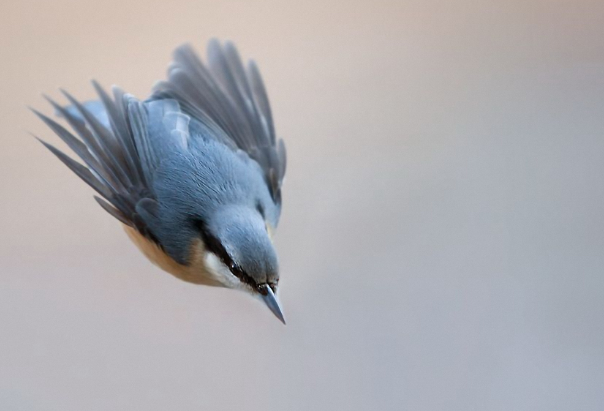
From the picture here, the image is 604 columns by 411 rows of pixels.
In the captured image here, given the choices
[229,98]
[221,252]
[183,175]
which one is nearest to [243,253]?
[221,252]

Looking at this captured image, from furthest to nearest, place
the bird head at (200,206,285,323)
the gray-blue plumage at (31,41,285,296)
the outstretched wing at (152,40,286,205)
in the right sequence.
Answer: the outstretched wing at (152,40,286,205), the gray-blue plumage at (31,41,285,296), the bird head at (200,206,285,323)

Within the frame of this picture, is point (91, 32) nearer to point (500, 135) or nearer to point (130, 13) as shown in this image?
point (130, 13)

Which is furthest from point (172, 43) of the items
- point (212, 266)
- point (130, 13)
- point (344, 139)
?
point (212, 266)

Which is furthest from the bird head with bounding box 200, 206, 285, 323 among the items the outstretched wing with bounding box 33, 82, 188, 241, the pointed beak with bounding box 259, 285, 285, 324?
the outstretched wing with bounding box 33, 82, 188, 241

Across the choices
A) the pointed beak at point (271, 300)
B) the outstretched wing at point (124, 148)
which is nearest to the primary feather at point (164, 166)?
the outstretched wing at point (124, 148)

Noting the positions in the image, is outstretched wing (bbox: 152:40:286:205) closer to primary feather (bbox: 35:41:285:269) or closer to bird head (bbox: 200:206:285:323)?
primary feather (bbox: 35:41:285:269)

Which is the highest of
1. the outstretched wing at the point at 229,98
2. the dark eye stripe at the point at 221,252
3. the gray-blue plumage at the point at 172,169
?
the outstretched wing at the point at 229,98

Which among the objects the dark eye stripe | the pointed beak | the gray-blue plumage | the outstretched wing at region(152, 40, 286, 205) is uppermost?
the outstretched wing at region(152, 40, 286, 205)

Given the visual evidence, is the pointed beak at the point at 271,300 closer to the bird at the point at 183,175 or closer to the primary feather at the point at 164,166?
the bird at the point at 183,175
